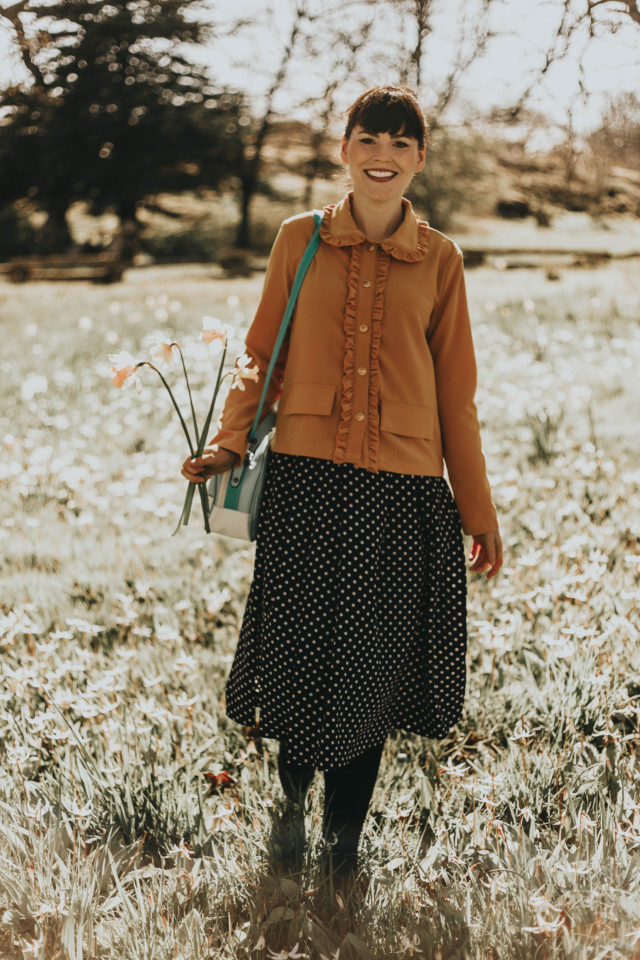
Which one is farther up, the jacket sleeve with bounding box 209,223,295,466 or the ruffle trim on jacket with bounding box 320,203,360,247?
the ruffle trim on jacket with bounding box 320,203,360,247

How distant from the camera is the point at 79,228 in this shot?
2302cm

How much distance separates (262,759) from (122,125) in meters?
21.0

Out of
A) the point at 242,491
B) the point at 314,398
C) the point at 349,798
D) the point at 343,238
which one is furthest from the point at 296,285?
the point at 349,798

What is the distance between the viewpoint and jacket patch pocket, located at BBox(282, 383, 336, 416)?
1.88m

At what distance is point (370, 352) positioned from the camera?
1869 mm

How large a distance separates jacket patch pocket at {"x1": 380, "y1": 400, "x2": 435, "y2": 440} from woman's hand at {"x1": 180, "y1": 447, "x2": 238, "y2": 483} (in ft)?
1.24

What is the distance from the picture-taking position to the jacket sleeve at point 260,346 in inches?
76.6

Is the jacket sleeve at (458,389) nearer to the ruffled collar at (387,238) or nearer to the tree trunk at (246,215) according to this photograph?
the ruffled collar at (387,238)

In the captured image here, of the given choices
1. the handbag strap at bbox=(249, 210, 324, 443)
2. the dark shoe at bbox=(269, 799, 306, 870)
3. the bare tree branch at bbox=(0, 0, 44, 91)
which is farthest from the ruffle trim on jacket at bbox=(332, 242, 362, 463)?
the bare tree branch at bbox=(0, 0, 44, 91)

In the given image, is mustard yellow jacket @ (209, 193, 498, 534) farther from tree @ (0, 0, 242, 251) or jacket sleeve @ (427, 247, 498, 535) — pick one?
tree @ (0, 0, 242, 251)

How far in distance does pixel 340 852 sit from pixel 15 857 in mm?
780

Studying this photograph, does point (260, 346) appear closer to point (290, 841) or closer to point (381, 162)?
point (381, 162)

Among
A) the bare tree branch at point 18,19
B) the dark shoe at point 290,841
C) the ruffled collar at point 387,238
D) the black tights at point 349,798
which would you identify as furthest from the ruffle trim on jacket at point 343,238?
the bare tree branch at point 18,19

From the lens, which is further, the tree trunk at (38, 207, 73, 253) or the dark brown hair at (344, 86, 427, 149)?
the tree trunk at (38, 207, 73, 253)
